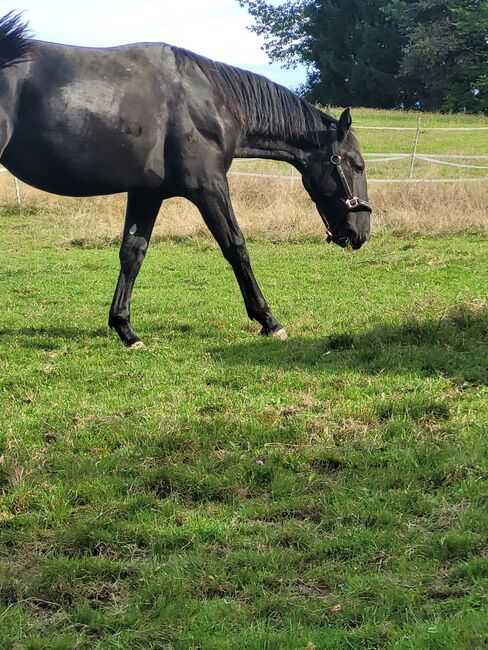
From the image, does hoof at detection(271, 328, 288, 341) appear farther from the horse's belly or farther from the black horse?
the horse's belly

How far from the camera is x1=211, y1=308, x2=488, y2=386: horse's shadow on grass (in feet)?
18.9

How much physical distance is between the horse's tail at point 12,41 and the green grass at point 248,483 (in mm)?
2296

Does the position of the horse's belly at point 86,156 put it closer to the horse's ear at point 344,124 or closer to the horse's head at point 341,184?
the horse's head at point 341,184

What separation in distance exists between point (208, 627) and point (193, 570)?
16.1 inches

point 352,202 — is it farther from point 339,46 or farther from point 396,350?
point 339,46

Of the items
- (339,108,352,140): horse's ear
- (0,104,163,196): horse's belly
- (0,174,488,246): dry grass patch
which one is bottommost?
(0,174,488,246): dry grass patch

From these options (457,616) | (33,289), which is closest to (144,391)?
(457,616)

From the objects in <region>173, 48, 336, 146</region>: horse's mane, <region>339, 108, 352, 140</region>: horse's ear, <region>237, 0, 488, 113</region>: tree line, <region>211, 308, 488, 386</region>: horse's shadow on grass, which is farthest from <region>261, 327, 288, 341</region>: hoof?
<region>237, 0, 488, 113</region>: tree line

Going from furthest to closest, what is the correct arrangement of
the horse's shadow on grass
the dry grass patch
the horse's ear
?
the dry grass patch, the horse's ear, the horse's shadow on grass

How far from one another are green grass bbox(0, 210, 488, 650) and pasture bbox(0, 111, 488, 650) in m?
0.01

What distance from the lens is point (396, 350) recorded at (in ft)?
20.2

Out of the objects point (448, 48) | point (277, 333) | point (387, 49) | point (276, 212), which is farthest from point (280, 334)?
point (387, 49)

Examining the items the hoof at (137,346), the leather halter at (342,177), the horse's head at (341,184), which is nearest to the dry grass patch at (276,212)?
the horse's head at (341,184)

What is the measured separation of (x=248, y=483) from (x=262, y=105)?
3.94 metres
